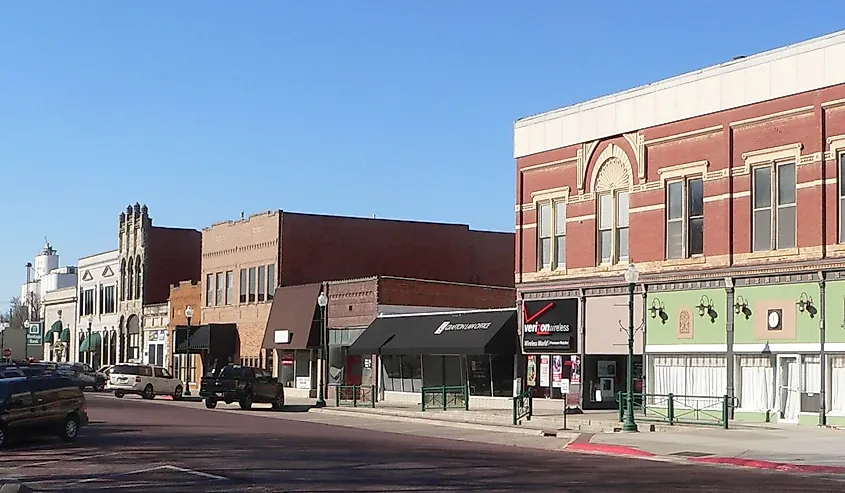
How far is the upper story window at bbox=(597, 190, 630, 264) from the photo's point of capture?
3872cm

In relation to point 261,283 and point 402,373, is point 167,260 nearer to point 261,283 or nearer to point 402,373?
point 261,283

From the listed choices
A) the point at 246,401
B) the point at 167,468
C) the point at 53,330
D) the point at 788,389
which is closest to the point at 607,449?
the point at 788,389

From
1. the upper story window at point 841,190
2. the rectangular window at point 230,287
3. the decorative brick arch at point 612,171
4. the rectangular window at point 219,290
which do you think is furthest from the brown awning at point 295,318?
the upper story window at point 841,190

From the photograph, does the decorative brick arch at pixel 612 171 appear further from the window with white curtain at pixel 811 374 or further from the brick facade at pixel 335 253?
the brick facade at pixel 335 253

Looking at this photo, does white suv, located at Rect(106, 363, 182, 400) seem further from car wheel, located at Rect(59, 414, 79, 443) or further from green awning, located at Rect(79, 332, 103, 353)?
green awning, located at Rect(79, 332, 103, 353)

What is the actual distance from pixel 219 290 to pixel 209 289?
172cm

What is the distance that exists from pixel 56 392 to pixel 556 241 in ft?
64.1

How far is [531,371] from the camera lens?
4244 centimetres

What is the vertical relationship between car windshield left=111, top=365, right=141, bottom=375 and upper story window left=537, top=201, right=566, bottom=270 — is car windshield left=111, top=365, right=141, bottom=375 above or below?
below

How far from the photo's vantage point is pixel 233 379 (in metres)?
46.4

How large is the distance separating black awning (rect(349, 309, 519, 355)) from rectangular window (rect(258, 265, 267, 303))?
11541mm

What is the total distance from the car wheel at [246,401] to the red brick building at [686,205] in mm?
11595

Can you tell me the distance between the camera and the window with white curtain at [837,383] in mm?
31594

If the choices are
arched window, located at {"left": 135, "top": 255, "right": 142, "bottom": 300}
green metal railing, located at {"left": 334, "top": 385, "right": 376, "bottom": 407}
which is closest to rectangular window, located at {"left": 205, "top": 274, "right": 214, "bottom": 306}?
arched window, located at {"left": 135, "top": 255, "right": 142, "bottom": 300}
